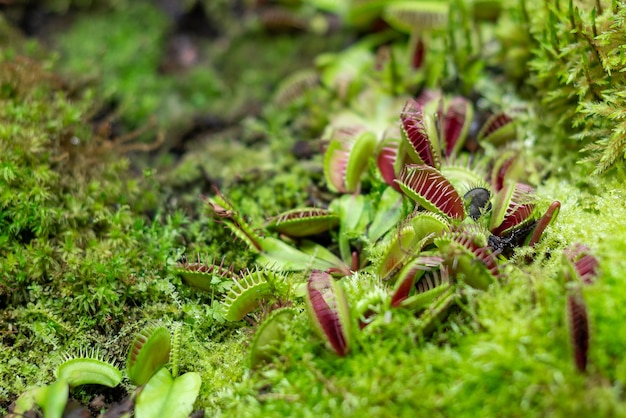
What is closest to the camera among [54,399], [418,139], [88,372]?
[54,399]

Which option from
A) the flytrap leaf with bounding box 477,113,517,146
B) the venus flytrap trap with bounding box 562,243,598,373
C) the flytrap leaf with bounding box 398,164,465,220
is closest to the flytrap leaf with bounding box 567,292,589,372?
the venus flytrap trap with bounding box 562,243,598,373

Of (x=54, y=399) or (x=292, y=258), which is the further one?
(x=292, y=258)

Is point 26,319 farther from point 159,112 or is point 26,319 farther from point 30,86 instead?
point 159,112

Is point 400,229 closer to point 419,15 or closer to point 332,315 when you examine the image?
point 332,315

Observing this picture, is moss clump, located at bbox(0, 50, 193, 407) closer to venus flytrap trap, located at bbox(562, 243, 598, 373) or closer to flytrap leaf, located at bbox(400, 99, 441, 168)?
flytrap leaf, located at bbox(400, 99, 441, 168)

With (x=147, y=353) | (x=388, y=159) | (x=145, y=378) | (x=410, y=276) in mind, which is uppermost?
(x=388, y=159)

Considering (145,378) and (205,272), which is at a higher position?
(205,272)

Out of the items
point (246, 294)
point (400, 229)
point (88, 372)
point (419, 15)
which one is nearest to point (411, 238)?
point (400, 229)
